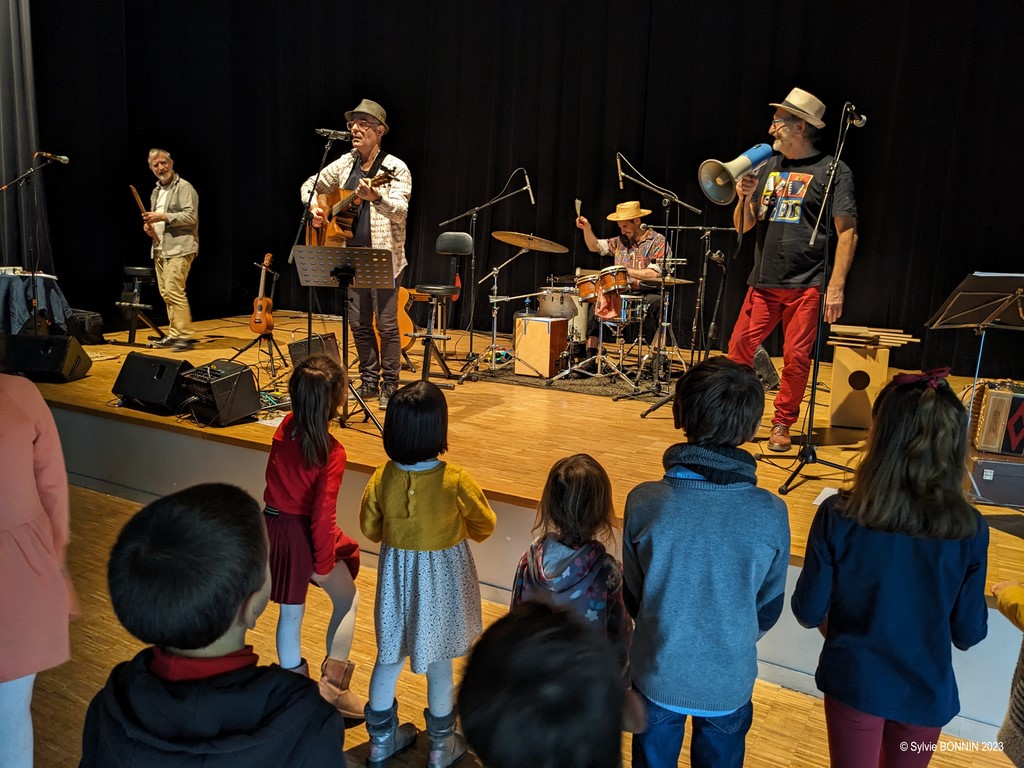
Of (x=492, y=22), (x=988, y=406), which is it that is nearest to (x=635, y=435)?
(x=988, y=406)

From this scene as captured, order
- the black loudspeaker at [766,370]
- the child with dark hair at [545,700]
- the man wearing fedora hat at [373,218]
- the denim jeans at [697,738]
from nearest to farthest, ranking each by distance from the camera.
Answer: the child with dark hair at [545,700]
the denim jeans at [697,738]
the man wearing fedora hat at [373,218]
the black loudspeaker at [766,370]

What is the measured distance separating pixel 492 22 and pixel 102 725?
8.51 m

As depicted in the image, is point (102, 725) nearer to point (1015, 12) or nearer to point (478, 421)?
point (478, 421)

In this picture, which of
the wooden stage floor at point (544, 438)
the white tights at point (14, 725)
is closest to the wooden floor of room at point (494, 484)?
the wooden stage floor at point (544, 438)

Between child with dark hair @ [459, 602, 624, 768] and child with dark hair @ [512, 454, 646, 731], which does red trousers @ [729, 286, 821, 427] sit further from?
child with dark hair @ [459, 602, 624, 768]

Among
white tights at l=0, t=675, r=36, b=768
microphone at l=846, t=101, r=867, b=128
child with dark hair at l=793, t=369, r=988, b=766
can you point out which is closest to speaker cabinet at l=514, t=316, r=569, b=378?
microphone at l=846, t=101, r=867, b=128

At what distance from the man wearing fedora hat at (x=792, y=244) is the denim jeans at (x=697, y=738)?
105 inches

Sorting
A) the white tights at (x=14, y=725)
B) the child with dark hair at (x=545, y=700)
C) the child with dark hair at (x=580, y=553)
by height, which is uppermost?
the child with dark hair at (x=545, y=700)

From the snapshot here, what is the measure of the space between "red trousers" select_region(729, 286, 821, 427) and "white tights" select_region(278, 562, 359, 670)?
2.50 meters

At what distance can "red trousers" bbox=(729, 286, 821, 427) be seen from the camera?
13.9 ft

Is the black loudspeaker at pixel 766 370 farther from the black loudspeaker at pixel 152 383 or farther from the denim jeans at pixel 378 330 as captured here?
the black loudspeaker at pixel 152 383

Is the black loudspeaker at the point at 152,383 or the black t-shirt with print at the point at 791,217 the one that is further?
the black loudspeaker at the point at 152,383

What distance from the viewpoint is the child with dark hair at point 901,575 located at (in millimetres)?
1667

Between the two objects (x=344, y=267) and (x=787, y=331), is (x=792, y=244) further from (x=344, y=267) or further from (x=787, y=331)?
(x=344, y=267)
